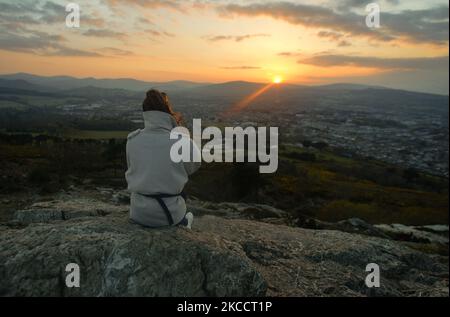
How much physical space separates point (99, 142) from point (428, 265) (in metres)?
31.4

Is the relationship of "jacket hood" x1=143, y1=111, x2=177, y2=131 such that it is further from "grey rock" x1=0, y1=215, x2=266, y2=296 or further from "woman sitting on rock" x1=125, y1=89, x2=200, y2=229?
"grey rock" x1=0, y1=215, x2=266, y2=296

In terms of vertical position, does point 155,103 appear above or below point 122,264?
above

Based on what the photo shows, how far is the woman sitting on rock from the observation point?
5543mm

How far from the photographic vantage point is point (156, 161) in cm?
557

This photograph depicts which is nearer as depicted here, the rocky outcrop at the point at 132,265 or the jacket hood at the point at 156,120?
the rocky outcrop at the point at 132,265

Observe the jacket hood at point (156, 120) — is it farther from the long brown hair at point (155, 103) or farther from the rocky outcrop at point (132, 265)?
the rocky outcrop at point (132, 265)

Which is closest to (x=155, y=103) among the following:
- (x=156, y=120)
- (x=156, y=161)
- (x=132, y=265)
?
(x=156, y=120)

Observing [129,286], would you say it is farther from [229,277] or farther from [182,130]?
[182,130]

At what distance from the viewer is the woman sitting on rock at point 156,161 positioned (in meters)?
5.54

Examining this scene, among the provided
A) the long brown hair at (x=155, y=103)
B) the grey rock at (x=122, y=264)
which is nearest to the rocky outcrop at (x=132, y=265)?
the grey rock at (x=122, y=264)

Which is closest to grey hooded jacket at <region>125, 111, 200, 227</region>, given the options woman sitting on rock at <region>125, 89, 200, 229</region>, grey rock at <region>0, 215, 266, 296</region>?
woman sitting on rock at <region>125, 89, 200, 229</region>

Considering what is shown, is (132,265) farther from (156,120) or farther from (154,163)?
(156,120)

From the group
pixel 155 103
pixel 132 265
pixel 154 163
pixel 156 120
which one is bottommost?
pixel 132 265
